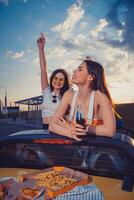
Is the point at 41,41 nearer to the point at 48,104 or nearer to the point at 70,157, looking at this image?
the point at 48,104

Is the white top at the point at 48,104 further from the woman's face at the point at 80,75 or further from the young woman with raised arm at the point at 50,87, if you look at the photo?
the woman's face at the point at 80,75

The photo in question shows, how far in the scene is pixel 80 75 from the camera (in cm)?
432

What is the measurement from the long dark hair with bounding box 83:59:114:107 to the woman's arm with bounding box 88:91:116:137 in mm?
89

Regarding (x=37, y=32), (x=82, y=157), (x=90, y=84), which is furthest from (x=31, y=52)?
(x=82, y=157)

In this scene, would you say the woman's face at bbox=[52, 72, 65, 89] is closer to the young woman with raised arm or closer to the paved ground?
the young woman with raised arm

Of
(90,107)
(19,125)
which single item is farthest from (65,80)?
(19,125)

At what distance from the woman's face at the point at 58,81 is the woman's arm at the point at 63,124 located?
0.18 m

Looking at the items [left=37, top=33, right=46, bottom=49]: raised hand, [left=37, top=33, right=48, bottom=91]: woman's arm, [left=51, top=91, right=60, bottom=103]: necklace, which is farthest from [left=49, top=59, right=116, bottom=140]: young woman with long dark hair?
[left=37, top=33, right=46, bottom=49]: raised hand

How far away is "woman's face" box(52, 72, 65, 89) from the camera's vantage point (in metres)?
4.54

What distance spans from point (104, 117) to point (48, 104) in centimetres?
103

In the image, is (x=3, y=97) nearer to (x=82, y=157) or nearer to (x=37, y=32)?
(x=37, y=32)

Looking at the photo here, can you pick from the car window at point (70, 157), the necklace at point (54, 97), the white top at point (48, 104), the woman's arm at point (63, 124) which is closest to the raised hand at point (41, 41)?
the white top at point (48, 104)

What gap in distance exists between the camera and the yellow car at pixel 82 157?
1799 millimetres

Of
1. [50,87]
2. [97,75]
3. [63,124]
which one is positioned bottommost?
[63,124]
